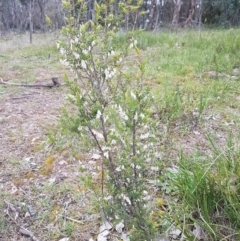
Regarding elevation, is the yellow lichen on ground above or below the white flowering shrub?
below

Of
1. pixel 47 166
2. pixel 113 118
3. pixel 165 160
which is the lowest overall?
pixel 47 166

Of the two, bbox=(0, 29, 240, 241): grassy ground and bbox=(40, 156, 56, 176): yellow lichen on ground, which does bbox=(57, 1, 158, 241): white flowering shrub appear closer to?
bbox=(0, 29, 240, 241): grassy ground

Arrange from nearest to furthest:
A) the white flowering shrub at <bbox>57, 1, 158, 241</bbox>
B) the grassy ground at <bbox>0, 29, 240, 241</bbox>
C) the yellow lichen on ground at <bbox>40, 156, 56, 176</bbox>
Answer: the white flowering shrub at <bbox>57, 1, 158, 241</bbox> < the grassy ground at <bbox>0, 29, 240, 241</bbox> < the yellow lichen on ground at <bbox>40, 156, 56, 176</bbox>

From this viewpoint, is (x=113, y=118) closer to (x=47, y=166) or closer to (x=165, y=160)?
(x=165, y=160)

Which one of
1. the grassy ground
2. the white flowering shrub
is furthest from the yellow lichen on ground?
the white flowering shrub

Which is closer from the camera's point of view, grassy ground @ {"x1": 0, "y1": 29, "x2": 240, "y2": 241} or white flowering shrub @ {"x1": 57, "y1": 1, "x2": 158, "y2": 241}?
white flowering shrub @ {"x1": 57, "y1": 1, "x2": 158, "y2": 241}

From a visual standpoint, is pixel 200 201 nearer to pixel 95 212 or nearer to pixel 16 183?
pixel 95 212

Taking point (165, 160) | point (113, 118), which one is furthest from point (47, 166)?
point (113, 118)

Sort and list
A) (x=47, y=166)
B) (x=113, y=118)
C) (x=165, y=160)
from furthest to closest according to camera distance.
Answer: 1. (x=47, y=166)
2. (x=165, y=160)
3. (x=113, y=118)

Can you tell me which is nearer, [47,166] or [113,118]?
[113,118]

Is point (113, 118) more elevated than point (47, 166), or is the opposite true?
point (113, 118)

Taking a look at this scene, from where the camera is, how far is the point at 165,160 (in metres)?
2.09

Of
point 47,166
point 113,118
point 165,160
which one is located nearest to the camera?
point 113,118

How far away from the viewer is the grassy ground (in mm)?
1549
